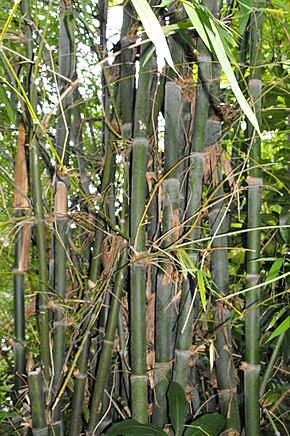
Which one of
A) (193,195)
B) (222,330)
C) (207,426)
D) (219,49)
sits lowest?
(207,426)

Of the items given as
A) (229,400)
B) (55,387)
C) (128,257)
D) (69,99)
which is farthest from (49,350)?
(69,99)

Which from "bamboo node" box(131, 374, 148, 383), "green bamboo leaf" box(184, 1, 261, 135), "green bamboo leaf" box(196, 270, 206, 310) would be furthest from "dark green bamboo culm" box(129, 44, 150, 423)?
"green bamboo leaf" box(184, 1, 261, 135)

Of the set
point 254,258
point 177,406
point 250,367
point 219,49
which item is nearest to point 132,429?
point 177,406

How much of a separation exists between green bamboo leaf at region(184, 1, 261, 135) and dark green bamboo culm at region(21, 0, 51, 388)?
1.33 ft

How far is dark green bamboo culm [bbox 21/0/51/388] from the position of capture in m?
0.81

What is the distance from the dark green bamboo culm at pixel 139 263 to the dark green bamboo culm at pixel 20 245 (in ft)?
0.61

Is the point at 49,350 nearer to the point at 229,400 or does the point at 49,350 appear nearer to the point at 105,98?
the point at 229,400

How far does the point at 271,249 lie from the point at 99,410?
43 cm

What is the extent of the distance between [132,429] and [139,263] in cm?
22

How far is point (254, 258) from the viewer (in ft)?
2.87

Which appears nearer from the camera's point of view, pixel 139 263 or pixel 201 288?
pixel 201 288

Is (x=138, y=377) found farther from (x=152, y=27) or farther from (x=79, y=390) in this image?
(x=152, y=27)

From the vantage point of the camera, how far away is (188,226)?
2.73ft

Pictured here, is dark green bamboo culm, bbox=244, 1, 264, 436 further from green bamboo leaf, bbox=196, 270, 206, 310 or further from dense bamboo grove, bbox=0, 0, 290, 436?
green bamboo leaf, bbox=196, 270, 206, 310
